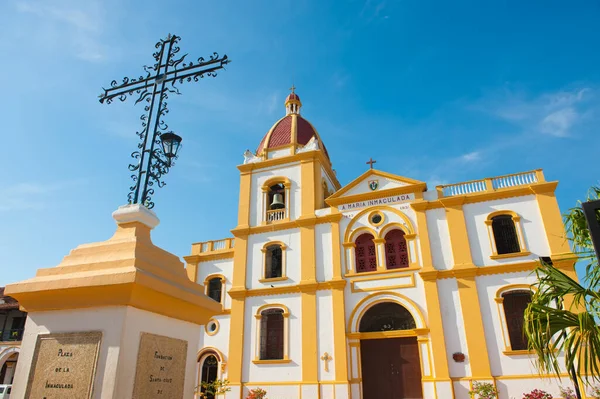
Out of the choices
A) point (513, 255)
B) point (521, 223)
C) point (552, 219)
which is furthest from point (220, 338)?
point (552, 219)

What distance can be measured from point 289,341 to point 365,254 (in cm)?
472

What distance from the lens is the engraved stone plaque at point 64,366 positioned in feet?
9.34

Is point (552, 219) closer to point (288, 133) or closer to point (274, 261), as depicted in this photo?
point (274, 261)

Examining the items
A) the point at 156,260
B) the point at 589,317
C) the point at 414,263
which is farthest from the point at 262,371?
the point at 156,260

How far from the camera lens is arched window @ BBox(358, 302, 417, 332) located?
15.9 metres

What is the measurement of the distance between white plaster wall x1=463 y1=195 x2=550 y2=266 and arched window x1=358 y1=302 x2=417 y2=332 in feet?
11.2

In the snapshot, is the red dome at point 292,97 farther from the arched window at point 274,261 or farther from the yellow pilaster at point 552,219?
the yellow pilaster at point 552,219

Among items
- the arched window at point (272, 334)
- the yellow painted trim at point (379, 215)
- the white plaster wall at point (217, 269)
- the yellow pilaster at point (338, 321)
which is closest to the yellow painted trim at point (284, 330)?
the arched window at point (272, 334)

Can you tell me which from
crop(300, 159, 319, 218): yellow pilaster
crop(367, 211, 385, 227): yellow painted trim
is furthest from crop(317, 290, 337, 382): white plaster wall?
crop(300, 159, 319, 218): yellow pilaster

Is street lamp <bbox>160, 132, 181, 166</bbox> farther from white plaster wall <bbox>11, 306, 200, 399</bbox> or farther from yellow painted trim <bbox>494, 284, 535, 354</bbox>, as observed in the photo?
yellow painted trim <bbox>494, 284, 535, 354</bbox>

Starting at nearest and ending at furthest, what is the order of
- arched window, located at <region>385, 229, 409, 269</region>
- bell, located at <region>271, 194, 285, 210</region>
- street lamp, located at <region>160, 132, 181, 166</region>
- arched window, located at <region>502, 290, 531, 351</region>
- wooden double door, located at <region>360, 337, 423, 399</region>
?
street lamp, located at <region>160, 132, 181, 166</region>, arched window, located at <region>502, 290, 531, 351</region>, wooden double door, located at <region>360, 337, 423, 399</region>, arched window, located at <region>385, 229, 409, 269</region>, bell, located at <region>271, 194, 285, 210</region>

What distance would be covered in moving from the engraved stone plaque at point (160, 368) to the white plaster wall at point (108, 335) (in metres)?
0.06

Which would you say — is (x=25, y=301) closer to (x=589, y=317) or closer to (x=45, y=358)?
(x=45, y=358)

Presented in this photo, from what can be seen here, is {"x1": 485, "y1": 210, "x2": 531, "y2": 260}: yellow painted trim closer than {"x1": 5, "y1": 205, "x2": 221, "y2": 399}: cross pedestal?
No
